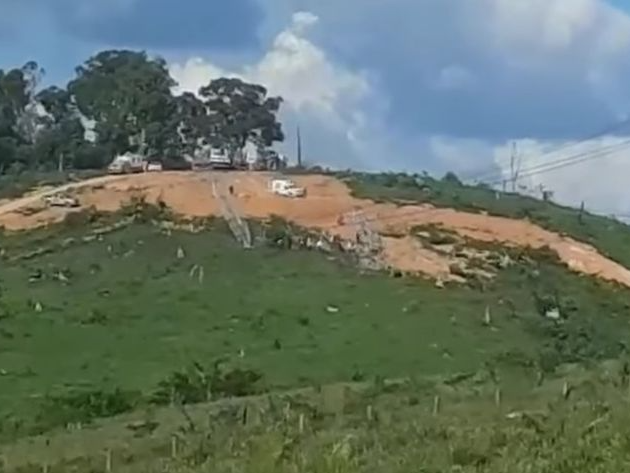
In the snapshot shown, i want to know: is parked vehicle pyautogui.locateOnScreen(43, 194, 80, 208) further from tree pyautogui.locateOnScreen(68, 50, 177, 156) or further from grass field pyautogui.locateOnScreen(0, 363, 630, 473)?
grass field pyautogui.locateOnScreen(0, 363, 630, 473)

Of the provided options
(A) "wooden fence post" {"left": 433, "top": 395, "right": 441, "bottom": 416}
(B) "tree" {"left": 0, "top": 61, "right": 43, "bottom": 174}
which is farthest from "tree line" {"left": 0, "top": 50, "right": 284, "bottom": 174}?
(A) "wooden fence post" {"left": 433, "top": 395, "right": 441, "bottom": 416}

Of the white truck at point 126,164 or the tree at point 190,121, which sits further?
the tree at point 190,121

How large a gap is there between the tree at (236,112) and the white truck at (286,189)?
21665 mm

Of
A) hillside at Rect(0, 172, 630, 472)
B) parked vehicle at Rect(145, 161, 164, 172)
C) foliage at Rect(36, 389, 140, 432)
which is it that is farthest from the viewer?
parked vehicle at Rect(145, 161, 164, 172)

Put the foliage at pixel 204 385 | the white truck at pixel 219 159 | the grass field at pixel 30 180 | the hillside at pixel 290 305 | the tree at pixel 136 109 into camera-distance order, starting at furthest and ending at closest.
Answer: the tree at pixel 136 109
the white truck at pixel 219 159
the grass field at pixel 30 180
the foliage at pixel 204 385
the hillside at pixel 290 305

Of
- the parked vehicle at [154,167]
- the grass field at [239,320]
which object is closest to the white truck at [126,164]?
the parked vehicle at [154,167]

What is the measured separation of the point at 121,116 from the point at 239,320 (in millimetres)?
34959

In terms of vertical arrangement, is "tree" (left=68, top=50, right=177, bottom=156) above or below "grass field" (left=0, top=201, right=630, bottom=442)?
above

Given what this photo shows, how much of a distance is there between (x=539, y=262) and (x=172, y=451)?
35.3 meters

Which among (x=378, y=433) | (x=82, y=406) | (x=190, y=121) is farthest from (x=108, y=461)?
(x=190, y=121)

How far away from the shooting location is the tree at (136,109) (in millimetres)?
75812

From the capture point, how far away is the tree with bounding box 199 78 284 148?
265 ft

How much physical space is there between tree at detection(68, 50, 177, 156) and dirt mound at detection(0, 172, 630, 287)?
50.9 feet

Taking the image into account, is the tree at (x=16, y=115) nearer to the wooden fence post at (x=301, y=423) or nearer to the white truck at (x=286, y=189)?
the white truck at (x=286, y=189)
